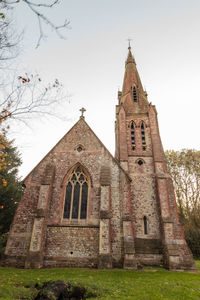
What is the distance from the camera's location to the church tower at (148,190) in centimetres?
1403

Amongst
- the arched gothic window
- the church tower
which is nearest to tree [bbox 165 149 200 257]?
the church tower

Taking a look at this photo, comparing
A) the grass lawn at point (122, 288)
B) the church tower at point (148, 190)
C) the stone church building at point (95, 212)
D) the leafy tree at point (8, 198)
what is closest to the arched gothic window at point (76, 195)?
the stone church building at point (95, 212)

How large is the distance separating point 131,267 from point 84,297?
20.4 ft

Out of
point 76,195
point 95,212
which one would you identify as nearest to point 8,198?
point 76,195

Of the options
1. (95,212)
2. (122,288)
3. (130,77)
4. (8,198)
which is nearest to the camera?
(122,288)

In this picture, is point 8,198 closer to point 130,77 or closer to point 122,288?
point 122,288

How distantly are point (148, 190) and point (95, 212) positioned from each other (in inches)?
221

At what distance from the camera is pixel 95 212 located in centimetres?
1416

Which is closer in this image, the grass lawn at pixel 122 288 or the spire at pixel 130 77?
the grass lawn at pixel 122 288

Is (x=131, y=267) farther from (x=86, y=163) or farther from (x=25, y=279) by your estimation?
(x=86, y=163)

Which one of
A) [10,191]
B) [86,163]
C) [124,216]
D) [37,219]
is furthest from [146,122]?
[10,191]

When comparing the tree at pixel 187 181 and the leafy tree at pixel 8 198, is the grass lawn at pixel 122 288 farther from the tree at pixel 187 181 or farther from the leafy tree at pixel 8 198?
the tree at pixel 187 181

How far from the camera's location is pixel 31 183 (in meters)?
15.3

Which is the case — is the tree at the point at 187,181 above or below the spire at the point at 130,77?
below
